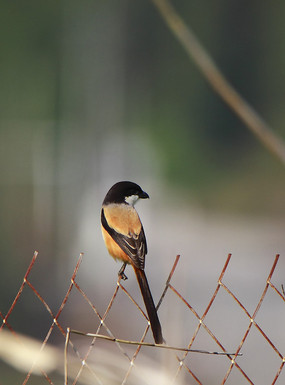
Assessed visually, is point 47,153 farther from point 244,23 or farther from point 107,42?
point 244,23

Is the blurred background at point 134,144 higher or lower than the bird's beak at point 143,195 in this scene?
higher

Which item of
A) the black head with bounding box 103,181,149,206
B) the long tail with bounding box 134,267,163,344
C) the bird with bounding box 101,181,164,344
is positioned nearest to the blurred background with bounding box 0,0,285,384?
the bird with bounding box 101,181,164,344

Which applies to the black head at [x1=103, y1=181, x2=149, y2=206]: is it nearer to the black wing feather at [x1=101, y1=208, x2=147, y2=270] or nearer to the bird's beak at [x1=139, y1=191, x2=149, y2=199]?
the bird's beak at [x1=139, y1=191, x2=149, y2=199]

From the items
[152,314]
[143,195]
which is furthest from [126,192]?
[152,314]

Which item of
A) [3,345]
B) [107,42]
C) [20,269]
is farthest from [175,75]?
[3,345]

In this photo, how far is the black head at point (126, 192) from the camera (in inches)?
134

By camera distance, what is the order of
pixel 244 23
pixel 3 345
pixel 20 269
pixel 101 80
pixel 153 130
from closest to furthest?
pixel 3 345, pixel 20 269, pixel 101 80, pixel 153 130, pixel 244 23

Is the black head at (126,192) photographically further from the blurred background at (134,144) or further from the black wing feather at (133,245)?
the blurred background at (134,144)

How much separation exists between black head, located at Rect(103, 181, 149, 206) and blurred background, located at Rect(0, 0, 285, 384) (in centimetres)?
745

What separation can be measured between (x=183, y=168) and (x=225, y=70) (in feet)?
14.4

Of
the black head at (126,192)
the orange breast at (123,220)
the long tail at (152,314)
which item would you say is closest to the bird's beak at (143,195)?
the black head at (126,192)

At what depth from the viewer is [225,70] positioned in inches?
1242

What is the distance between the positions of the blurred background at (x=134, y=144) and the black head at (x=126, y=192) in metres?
7.45

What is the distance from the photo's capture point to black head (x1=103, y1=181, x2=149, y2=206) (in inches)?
134
